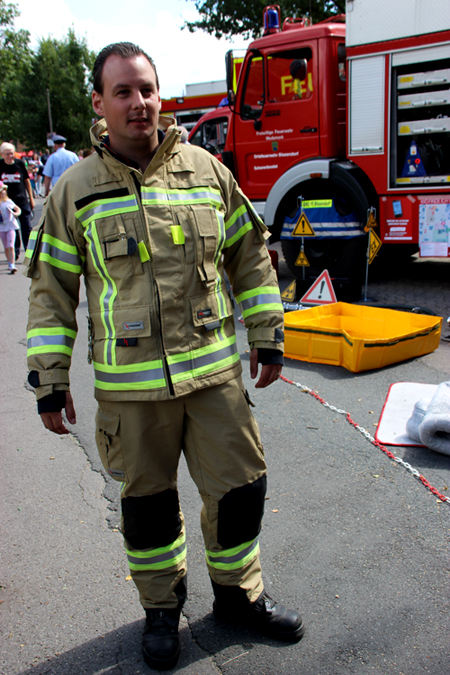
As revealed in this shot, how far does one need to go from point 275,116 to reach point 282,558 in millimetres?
6350

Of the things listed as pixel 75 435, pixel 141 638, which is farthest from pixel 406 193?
pixel 141 638

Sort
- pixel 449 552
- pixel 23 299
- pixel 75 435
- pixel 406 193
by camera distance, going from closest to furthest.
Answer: pixel 449 552
pixel 75 435
pixel 406 193
pixel 23 299

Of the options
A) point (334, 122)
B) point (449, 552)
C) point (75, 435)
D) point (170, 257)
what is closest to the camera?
point (170, 257)

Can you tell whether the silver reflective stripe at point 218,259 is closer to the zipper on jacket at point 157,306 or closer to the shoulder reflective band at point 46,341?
the zipper on jacket at point 157,306

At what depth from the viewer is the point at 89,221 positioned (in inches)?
75.6

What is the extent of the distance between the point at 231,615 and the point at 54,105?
50.5 m

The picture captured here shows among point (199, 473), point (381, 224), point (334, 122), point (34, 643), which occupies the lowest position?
point (34, 643)

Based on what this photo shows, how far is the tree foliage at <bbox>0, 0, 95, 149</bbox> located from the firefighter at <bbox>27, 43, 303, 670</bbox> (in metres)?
47.6

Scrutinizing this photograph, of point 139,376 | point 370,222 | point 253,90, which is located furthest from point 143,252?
point 253,90

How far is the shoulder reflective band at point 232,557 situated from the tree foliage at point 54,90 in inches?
1890

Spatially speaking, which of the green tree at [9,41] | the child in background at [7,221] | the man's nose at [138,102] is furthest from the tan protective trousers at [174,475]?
the green tree at [9,41]

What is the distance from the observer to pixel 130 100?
74.3 inches

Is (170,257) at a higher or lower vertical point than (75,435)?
higher

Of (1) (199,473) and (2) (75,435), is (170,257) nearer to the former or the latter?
(1) (199,473)
